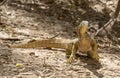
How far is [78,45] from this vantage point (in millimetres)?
5273

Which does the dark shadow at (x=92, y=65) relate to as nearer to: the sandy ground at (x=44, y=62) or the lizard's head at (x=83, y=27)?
the sandy ground at (x=44, y=62)

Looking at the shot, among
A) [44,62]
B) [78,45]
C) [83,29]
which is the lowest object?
[44,62]

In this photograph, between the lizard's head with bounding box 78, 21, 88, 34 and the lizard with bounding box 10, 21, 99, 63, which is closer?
the lizard's head with bounding box 78, 21, 88, 34

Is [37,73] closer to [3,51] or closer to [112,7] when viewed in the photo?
[3,51]

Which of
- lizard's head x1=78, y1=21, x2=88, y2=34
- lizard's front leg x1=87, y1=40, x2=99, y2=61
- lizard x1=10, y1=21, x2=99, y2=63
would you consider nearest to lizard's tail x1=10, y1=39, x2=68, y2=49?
lizard x1=10, y1=21, x2=99, y2=63

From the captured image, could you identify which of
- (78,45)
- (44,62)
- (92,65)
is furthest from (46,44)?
(92,65)

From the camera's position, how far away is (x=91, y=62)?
5262mm

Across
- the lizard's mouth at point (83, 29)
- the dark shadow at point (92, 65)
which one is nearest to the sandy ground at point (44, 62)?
the dark shadow at point (92, 65)

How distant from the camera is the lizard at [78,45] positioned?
5121 millimetres

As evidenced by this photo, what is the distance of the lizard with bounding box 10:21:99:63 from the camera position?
5.12m

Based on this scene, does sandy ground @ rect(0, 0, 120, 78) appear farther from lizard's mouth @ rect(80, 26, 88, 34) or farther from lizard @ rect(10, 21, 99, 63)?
lizard's mouth @ rect(80, 26, 88, 34)

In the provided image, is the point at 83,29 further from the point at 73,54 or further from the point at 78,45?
the point at 73,54

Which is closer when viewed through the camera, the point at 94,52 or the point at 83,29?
the point at 83,29

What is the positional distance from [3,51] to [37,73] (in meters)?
0.91
